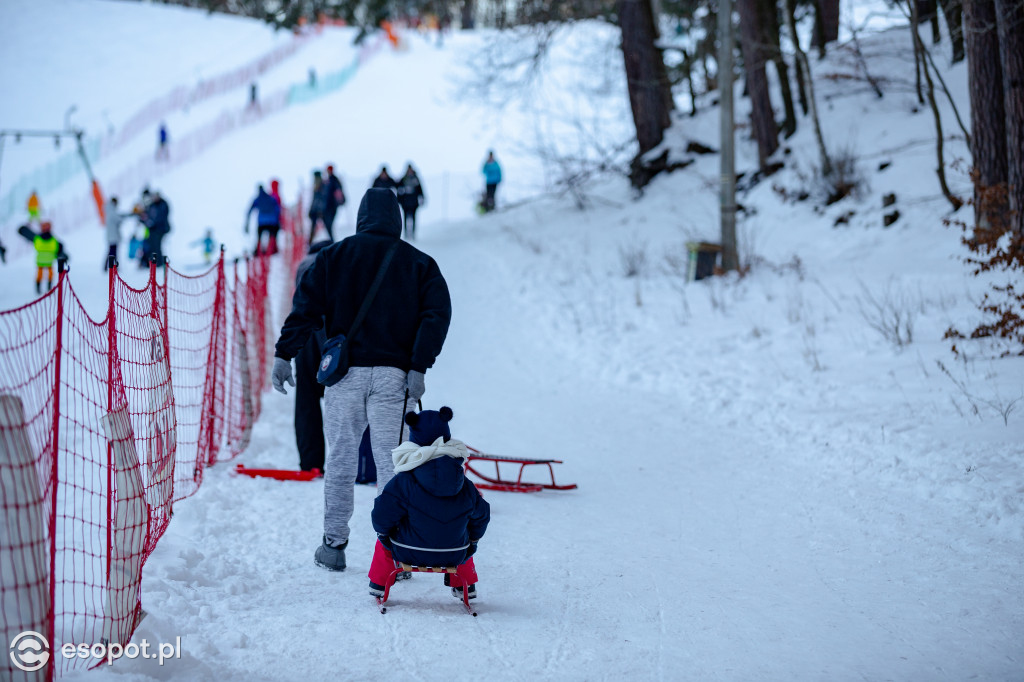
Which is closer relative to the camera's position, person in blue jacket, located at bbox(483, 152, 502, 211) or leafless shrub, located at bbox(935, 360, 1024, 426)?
leafless shrub, located at bbox(935, 360, 1024, 426)

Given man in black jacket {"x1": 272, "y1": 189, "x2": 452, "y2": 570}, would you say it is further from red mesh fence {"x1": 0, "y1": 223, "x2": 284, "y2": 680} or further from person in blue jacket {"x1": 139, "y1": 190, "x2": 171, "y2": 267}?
person in blue jacket {"x1": 139, "y1": 190, "x2": 171, "y2": 267}

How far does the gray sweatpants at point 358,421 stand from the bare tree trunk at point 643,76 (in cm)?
1725

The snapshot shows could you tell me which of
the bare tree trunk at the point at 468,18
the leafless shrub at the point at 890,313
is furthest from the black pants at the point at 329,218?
the bare tree trunk at the point at 468,18

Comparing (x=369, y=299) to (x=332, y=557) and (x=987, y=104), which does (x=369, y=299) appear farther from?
(x=987, y=104)

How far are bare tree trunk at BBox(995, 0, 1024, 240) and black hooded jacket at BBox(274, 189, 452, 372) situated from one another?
7379 mm

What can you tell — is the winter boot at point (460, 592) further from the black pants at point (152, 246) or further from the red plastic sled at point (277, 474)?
the black pants at point (152, 246)

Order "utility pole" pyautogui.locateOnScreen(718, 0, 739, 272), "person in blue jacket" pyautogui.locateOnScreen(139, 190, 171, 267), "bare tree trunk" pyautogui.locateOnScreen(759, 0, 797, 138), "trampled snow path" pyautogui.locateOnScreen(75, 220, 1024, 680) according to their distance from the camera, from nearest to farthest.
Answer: "trampled snow path" pyautogui.locateOnScreen(75, 220, 1024, 680), "utility pole" pyautogui.locateOnScreen(718, 0, 739, 272), "person in blue jacket" pyautogui.locateOnScreen(139, 190, 171, 267), "bare tree trunk" pyautogui.locateOnScreen(759, 0, 797, 138)

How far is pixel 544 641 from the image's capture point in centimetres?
417

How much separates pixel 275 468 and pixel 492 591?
322 centimetres

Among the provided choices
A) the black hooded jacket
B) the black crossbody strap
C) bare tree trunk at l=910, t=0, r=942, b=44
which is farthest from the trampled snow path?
bare tree trunk at l=910, t=0, r=942, b=44

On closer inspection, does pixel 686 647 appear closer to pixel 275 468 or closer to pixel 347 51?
pixel 275 468

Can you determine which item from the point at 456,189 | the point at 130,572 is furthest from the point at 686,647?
the point at 456,189

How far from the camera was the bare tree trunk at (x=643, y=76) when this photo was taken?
66.9 ft

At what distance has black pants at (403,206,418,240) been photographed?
20.6 metres
